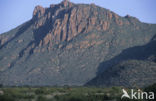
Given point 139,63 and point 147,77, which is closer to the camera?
point 147,77

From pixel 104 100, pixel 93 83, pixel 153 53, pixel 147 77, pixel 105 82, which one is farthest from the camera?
pixel 153 53

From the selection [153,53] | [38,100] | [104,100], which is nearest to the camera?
[38,100]

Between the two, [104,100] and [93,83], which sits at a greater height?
[104,100]

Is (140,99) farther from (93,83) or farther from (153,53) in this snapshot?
(153,53)

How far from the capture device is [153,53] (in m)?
198

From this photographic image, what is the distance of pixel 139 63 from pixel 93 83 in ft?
73.7

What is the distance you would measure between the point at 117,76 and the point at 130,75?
6.20 metres

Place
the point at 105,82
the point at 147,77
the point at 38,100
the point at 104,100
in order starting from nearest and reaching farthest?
1. the point at 38,100
2. the point at 104,100
3. the point at 147,77
4. the point at 105,82

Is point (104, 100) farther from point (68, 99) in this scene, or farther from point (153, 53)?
point (153, 53)

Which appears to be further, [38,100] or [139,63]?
[139,63]

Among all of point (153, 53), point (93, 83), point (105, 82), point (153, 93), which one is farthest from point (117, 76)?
point (153, 93)

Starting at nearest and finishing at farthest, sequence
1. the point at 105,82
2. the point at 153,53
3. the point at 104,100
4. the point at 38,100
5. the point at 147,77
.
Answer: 1. the point at 38,100
2. the point at 104,100
3. the point at 147,77
4. the point at 105,82
5. the point at 153,53

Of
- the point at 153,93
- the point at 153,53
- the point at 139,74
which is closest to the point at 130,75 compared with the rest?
the point at 139,74

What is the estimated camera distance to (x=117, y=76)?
509 feet
